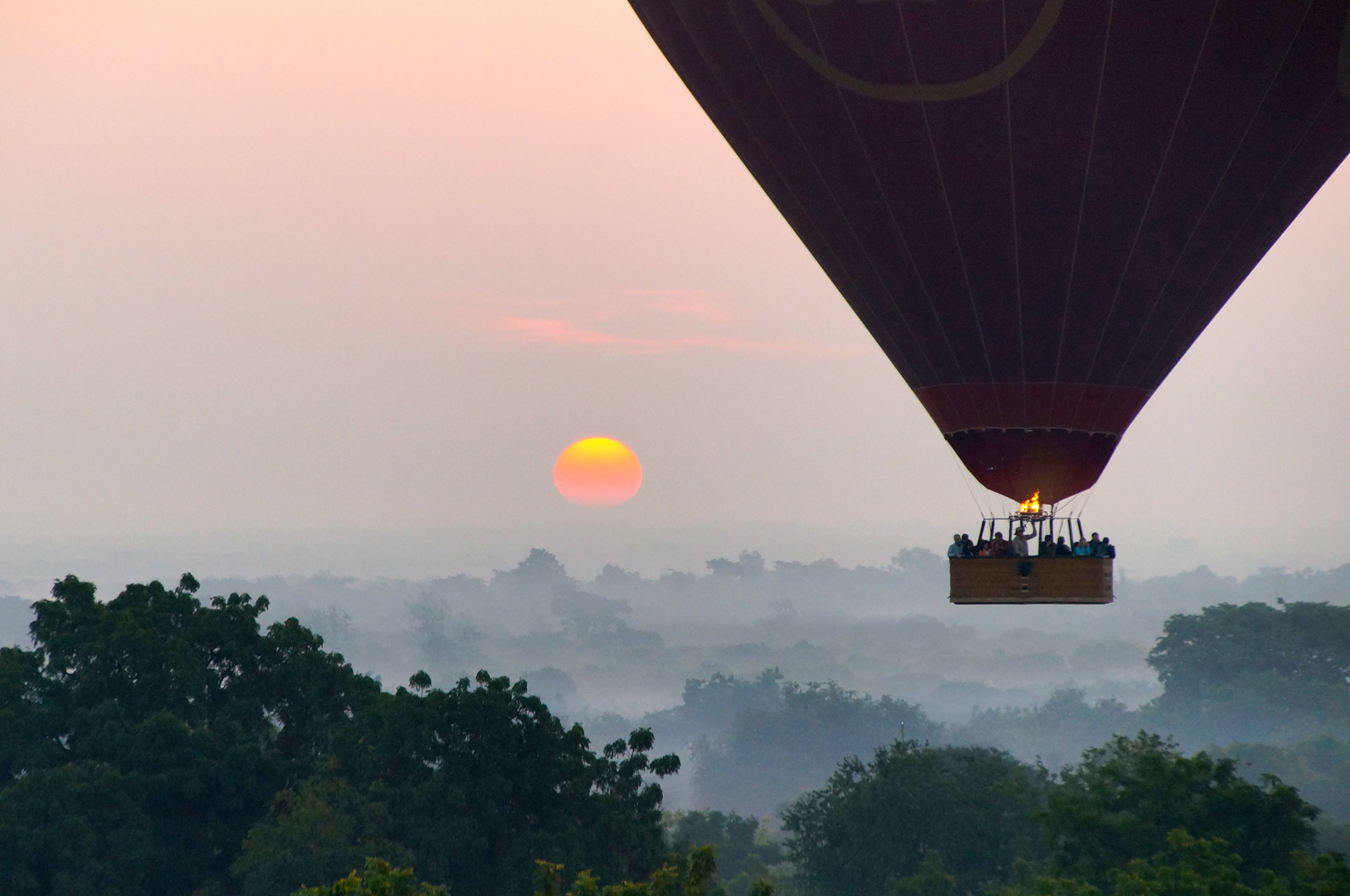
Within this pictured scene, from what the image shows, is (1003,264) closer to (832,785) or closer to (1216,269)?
(1216,269)

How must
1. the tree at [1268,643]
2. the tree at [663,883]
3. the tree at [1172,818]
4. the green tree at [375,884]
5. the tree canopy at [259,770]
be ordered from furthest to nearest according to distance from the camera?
the tree at [1268,643]
the tree at [1172,818]
the tree canopy at [259,770]
the tree at [663,883]
the green tree at [375,884]

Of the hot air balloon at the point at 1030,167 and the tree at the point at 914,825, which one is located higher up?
the hot air balloon at the point at 1030,167

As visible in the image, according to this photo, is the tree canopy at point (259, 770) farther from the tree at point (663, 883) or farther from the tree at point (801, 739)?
the tree at point (801, 739)

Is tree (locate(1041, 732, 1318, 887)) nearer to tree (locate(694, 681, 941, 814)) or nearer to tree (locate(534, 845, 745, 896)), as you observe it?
tree (locate(534, 845, 745, 896))

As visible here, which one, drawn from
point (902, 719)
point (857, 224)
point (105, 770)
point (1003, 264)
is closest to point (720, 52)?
point (857, 224)

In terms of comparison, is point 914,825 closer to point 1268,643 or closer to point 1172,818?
point 1172,818

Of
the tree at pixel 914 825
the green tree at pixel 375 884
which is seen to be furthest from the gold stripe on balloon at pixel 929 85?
the tree at pixel 914 825
